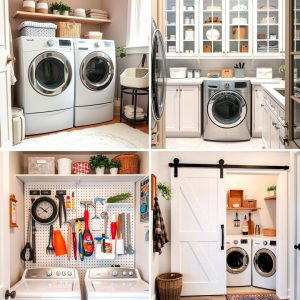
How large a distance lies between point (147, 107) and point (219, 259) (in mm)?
3010

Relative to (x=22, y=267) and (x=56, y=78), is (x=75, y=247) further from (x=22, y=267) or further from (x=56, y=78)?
(x=56, y=78)

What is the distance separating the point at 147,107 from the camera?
2.77 metres

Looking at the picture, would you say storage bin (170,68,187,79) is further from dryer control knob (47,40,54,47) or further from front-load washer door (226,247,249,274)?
front-load washer door (226,247,249,274)

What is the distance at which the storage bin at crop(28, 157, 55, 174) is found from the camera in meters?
3.23

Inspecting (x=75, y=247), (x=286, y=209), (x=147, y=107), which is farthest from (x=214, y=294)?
(x=147, y=107)

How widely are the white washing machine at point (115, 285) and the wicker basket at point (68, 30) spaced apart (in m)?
1.29

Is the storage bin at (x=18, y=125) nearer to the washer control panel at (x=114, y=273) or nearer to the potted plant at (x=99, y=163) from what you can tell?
the potted plant at (x=99, y=163)

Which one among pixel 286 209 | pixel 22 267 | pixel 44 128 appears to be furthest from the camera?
pixel 286 209

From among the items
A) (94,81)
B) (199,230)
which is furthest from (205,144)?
(199,230)

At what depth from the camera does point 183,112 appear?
321 cm

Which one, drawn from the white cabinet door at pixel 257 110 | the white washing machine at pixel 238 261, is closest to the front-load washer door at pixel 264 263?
the white washing machine at pixel 238 261

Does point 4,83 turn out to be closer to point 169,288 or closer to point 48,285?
point 48,285

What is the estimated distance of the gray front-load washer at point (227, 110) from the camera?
3.41m

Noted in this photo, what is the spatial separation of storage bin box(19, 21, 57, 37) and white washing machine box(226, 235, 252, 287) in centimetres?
388
